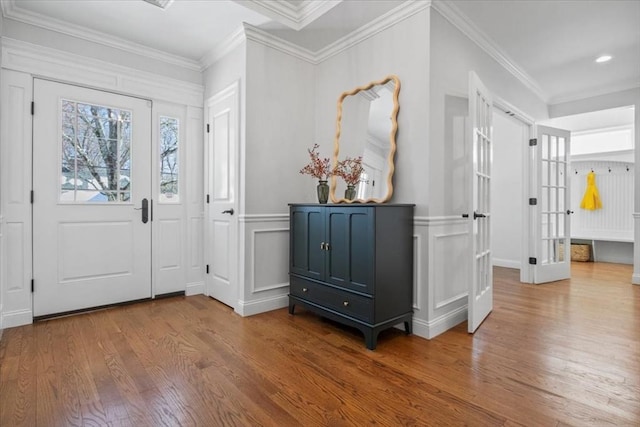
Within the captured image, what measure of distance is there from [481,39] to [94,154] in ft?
12.6

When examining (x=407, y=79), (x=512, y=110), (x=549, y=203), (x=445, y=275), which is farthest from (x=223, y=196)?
(x=549, y=203)

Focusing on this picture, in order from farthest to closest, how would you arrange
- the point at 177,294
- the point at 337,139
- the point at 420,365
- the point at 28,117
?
the point at 177,294 → the point at 337,139 → the point at 28,117 → the point at 420,365

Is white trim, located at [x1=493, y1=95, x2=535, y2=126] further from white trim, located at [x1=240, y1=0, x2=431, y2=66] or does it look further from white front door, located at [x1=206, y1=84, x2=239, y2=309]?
white front door, located at [x1=206, y1=84, x2=239, y2=309]

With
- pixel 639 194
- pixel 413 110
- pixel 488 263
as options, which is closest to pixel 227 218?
pixel 413 110

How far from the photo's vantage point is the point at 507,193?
5332 millimetres

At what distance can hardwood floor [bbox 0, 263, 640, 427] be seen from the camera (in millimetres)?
1547

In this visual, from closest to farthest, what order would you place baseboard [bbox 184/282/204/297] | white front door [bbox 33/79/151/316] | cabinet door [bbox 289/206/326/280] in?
cabinet door [bbox 289/206/326/280] < white front door [bbox 33/79/151/316] < baseboard [bbox 184/282/204/297]

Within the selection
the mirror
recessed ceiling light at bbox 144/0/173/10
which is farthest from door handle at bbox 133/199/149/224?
the mirror

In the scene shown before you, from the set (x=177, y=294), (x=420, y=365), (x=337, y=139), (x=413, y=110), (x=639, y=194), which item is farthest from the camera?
(x=639, y=194)

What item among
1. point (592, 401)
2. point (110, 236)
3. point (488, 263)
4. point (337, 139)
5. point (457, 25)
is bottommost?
point (592, 401)

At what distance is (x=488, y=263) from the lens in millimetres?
2998

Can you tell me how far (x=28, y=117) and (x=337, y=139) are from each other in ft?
8.70

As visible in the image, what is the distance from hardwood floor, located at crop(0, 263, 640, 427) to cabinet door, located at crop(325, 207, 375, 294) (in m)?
0.45

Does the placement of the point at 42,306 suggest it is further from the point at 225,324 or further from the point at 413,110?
the point at 413,110
